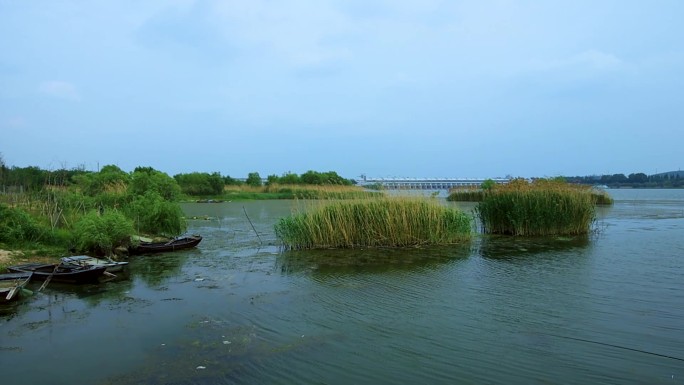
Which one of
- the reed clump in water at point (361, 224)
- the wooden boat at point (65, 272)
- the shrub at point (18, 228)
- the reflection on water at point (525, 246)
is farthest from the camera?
the reed clump in water at point (361, 224)

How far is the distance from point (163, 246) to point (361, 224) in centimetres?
715

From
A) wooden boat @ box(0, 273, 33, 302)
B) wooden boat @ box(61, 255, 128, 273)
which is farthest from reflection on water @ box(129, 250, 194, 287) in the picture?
wooden boat @ box(0, 273, 33, 302)

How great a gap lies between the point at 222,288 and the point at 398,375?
21.4 feet

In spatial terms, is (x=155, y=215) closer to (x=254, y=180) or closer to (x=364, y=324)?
(x=364, y=324)

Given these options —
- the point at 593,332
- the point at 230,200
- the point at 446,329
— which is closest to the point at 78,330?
the point at 446,329

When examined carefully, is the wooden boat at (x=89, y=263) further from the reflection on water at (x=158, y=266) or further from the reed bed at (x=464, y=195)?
the reed bed at (x=464, y=195)

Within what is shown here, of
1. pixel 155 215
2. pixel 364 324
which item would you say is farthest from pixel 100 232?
pixel 364 324

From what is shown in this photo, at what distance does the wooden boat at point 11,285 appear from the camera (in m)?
9.85

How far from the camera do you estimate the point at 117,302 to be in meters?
10.5

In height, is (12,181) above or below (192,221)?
above

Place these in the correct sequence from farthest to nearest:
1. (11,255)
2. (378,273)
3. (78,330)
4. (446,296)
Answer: (11,255)
(378,273)
(446,296)
(78,330)

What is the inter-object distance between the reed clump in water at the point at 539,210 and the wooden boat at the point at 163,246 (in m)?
12.5

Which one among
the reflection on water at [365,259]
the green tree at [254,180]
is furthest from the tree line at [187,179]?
the reflection on water at [365,259]

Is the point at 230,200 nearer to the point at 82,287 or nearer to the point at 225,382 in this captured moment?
the point at 82,287
